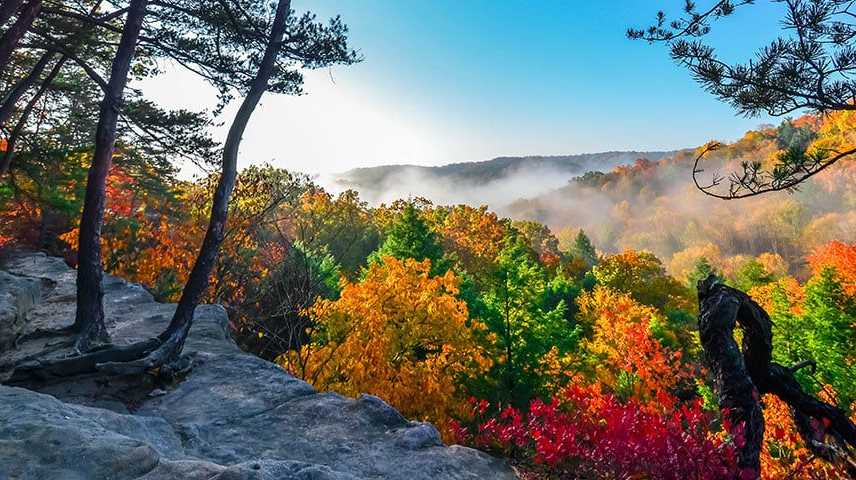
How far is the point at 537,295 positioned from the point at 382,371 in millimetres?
9556

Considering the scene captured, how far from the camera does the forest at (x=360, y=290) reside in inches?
199

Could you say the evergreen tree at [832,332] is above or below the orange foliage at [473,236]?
below

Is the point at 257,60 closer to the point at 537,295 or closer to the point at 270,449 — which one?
the point at 270,449

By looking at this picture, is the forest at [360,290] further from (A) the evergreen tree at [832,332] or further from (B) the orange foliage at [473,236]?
(B) the orange foliage at [473,236]

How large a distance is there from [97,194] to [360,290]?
940 centimetres

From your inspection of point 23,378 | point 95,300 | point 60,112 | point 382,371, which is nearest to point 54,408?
point 23,378

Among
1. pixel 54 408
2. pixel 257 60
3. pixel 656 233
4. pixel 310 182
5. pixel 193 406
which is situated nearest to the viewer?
pixel 54 408

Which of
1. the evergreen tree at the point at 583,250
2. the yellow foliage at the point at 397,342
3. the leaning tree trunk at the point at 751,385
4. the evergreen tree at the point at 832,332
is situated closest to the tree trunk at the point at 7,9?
the leaning tree trunk at the point at 751,385

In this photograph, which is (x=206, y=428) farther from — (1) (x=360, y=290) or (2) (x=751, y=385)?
(1) (x=360, y=290)

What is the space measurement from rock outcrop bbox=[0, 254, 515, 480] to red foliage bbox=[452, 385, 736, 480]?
1.95 ft

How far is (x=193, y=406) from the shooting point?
591 cm

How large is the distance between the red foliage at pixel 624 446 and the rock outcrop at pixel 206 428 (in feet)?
1.95

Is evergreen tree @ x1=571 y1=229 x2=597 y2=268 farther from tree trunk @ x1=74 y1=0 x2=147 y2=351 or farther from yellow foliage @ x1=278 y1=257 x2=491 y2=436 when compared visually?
tree trunk @ x1=74 y1=0 x2=147 y2=351

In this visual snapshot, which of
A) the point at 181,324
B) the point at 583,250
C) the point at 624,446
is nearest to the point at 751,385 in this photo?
the point at 624,446
